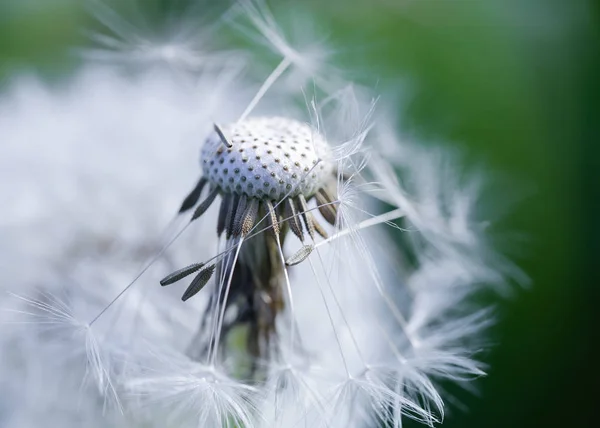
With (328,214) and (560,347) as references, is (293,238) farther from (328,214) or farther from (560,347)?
(560,347)

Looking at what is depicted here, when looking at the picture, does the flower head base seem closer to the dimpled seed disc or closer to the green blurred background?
the dimpled seed disc

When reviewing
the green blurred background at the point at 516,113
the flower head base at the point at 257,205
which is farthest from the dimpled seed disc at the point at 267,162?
the green blurred background at the point at 516,113

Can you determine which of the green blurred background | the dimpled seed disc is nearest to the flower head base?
the dimpled seed disc

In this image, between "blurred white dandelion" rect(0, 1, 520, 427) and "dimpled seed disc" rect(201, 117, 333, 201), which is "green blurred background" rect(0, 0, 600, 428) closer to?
"blurred white dandelion" rect(0, 1, 520, 427)

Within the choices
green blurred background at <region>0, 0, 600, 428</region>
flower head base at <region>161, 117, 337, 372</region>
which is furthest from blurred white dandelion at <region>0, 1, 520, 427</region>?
green blurred background at <region>0, 0, 600, 428</region>

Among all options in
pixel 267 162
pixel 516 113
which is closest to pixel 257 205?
pixel 267 162

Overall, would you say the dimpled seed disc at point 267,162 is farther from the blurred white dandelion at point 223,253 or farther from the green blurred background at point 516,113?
the green blurred background at point 516,113

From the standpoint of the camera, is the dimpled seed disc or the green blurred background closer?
the dimpled seed disc
